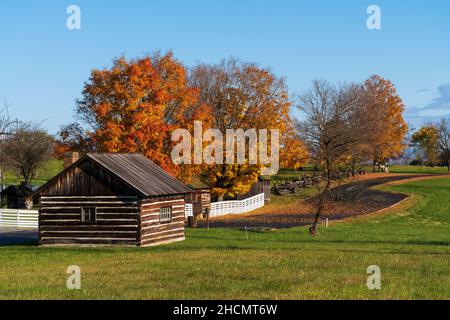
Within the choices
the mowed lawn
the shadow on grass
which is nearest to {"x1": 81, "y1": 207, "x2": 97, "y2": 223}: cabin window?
the mowed lawn

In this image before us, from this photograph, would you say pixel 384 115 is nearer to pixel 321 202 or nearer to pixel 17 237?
pixel 321 202

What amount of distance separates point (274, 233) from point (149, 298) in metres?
25.8

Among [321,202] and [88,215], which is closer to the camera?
[88,215]

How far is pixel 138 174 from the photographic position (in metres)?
33.8

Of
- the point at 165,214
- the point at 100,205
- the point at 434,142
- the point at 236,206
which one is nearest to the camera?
the point at 100,205

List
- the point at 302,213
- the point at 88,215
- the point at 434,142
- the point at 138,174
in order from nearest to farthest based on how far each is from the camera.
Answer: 1. the point at 88,215
2. the point at 138,174
3. the point at 302,213
4. the point at 434,142

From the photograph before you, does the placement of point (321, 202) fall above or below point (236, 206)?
above

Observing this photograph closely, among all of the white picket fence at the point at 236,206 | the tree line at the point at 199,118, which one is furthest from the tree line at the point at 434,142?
the white picket fence at the point at 236,206

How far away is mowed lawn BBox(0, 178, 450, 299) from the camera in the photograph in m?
15.6

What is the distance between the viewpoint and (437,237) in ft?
129

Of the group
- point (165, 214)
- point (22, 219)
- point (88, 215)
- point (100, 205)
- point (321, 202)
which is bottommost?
point (22, 219)

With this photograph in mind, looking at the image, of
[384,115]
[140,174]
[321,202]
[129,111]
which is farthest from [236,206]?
[384,115]

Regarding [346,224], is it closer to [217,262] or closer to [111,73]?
[111,73]

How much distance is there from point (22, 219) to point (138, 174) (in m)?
16.4
